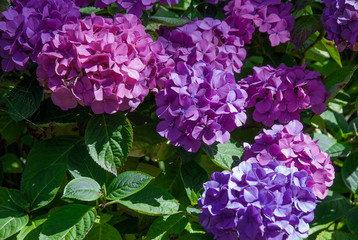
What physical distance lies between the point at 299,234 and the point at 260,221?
13cm

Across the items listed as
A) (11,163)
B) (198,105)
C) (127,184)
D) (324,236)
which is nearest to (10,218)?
(127,184)

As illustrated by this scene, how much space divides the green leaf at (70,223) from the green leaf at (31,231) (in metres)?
0.08

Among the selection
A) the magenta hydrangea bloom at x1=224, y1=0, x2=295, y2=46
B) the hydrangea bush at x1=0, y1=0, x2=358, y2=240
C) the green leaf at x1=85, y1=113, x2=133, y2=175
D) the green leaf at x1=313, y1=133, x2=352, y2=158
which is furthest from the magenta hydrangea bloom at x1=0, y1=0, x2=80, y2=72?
the green leaf at x1=313, y1=133, x2=352, y2=158

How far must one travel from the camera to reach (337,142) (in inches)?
65.1

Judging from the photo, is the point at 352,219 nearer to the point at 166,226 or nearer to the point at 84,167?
the point at 166,226

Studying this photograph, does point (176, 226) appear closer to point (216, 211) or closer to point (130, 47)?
point (216, 211)

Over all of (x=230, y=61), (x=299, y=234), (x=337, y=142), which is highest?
(x=230, y=61)

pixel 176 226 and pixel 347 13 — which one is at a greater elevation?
pixel 347 13

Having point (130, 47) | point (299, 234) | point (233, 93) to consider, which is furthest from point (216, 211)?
point (130, 47)

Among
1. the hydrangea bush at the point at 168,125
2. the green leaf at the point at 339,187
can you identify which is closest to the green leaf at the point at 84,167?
the hydrangea bush at the point at 168,125

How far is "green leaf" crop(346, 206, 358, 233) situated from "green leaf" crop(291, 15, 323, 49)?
526 millimetres

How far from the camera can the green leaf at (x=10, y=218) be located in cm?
128

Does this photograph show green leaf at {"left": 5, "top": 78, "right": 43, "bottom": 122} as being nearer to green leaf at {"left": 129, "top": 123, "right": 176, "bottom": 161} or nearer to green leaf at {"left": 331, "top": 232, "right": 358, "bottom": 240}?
green leaf at {"left": 129, "top": 123, "right": 176, "bottom": 161}

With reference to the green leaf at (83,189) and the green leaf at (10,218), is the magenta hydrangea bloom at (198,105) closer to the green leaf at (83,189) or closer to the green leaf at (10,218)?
the green leaf at (83,189)
